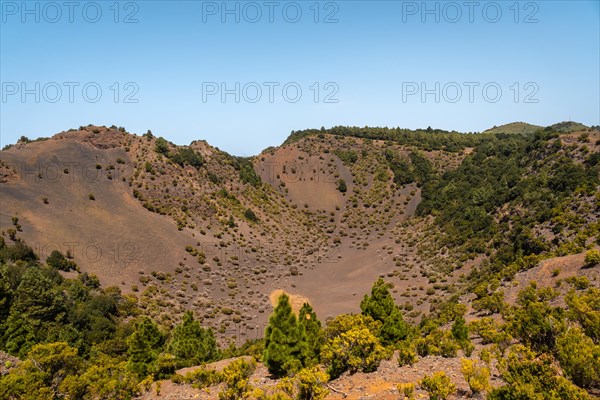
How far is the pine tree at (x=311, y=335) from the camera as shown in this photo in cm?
2005

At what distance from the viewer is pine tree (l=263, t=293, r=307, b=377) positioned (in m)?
19.2

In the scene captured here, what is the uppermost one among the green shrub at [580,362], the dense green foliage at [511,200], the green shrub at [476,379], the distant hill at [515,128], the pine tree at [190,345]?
the distant hill at [515,128]

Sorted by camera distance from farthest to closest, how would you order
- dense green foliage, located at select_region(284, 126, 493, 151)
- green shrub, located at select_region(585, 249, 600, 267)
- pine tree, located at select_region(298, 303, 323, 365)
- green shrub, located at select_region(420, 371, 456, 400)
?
dense green foliage, located at select_region(284, 126, 493, 151) → green shrub, located at select_region(585, 249, 600, 267) → pine tree, located at select_region(298, 303, 323, 365) → green shrub, located at select_region(420, 371, 456, 400)

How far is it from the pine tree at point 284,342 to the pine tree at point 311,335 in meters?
0.49

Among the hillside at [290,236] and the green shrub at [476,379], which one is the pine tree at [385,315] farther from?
the green shrub at [476,379]

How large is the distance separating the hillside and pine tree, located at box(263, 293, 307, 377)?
1.19 metres

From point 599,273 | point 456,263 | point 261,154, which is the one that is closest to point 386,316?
point 599,273

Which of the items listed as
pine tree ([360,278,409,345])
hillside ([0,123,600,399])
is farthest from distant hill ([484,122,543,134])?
pine tree ([360,278,409,345])

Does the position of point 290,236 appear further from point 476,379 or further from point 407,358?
point 476,379

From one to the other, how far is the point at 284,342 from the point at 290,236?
173 ft

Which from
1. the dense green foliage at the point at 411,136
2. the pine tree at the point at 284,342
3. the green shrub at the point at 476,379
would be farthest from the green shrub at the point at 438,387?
the dense green foliage at the point at 411,136

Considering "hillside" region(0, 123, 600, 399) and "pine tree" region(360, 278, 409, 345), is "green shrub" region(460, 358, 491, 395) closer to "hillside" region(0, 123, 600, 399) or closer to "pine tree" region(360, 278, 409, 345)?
"hillside" region(0, 123, 600, 399)

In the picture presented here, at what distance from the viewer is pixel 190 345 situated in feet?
85.5

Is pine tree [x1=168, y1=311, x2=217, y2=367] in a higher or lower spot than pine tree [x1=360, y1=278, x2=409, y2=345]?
lower
